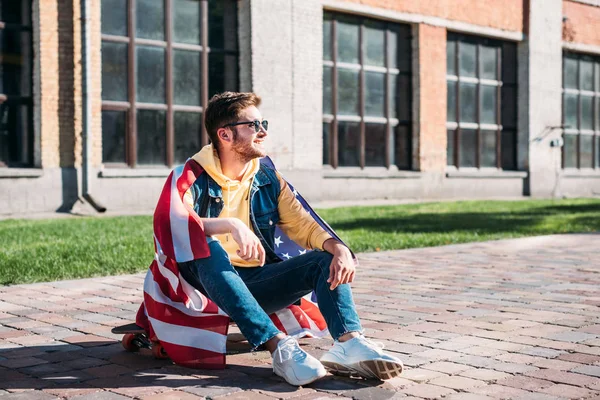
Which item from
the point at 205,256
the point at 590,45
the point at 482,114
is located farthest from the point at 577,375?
the point at 590,45

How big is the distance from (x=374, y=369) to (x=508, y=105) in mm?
20965

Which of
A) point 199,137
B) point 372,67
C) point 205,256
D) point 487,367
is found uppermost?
point 372,67

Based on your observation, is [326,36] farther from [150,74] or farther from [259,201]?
[259,201]

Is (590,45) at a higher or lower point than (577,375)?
higher

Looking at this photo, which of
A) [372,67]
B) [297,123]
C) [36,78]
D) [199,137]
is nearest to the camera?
[36,78]

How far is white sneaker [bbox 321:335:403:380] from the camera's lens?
148 inches

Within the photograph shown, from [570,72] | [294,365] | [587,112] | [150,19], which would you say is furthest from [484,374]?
[587,112]

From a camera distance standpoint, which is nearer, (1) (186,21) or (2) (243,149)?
(2) (243,149)

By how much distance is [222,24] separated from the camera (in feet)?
57.0

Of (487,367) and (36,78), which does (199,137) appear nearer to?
(36,78)

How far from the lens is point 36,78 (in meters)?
14.8

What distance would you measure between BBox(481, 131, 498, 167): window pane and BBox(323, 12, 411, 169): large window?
2875 mm

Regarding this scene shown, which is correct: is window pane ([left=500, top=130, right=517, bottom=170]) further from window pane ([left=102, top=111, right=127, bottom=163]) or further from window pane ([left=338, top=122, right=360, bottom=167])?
window pane ([left=102, top=111, right=127, bottom=163])

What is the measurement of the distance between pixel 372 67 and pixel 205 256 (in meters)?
16.7
